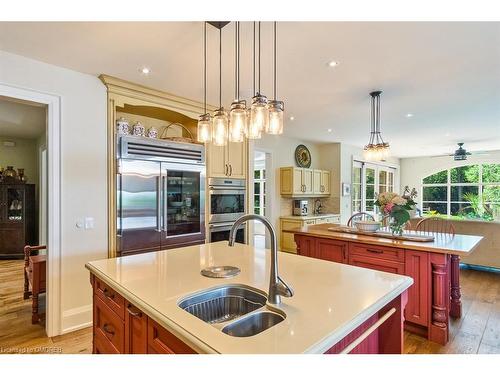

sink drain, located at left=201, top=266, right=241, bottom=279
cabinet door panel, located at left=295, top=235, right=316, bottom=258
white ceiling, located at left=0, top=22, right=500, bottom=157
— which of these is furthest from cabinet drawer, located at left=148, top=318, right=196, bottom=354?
cabinet door panel, located at left=295, top=235, right=316, bottom=258

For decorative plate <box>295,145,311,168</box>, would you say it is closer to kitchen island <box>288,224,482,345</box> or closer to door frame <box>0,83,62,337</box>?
kitchen island <box>288,224,482,345</box>

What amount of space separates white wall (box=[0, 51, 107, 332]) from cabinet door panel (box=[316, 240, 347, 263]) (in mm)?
2293

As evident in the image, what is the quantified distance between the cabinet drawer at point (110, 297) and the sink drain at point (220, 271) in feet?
1.45

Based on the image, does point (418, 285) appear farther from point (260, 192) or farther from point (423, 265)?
point (260, 192)

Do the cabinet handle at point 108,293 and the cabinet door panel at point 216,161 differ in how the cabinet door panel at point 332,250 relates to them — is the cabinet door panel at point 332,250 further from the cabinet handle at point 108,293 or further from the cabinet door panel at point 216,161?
the cabinet handle at point 108,293

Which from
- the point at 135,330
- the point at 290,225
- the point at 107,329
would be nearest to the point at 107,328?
the point at 107,329

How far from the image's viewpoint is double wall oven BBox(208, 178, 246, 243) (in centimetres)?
374

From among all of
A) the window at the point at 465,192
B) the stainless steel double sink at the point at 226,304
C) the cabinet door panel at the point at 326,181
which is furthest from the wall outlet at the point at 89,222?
the window at the point at 465,192

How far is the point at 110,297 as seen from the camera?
1.58 metres

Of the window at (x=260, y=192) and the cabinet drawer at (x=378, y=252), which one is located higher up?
the window at (x=260, y=192)

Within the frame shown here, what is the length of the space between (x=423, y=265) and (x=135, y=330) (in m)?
2.35

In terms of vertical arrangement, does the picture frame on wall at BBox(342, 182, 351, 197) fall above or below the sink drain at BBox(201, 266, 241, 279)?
above

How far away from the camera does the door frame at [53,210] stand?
255cm

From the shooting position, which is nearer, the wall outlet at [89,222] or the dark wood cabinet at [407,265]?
A: the dark wood cabinet at [407,265]
